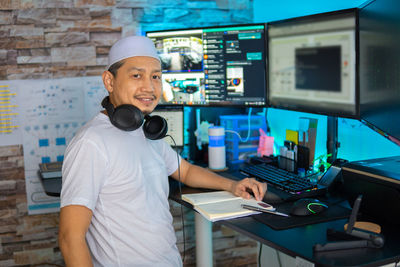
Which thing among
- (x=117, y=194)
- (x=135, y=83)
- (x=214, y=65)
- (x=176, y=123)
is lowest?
(x=117, y=194)

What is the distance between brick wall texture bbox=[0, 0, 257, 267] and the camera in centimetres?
236

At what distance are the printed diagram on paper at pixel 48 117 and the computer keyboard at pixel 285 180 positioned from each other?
102 centimetres

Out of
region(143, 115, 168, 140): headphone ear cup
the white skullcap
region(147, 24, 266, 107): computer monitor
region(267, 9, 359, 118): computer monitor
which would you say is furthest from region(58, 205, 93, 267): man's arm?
region(147, 24, 266, 107): computer monitor

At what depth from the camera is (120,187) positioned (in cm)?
144

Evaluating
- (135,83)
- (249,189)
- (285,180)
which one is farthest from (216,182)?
(135,83)

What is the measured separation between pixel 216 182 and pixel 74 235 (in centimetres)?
67

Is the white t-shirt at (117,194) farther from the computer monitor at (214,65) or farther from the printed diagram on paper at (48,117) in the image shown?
the printed diagram on paper at (48,117)

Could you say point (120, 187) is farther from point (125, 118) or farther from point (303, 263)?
point (303, 263)

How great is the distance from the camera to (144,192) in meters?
1.49

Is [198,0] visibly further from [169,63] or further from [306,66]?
[306,66]

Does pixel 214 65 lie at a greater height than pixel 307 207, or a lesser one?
greater

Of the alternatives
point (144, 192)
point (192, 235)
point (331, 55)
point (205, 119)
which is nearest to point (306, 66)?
point (331, 55)

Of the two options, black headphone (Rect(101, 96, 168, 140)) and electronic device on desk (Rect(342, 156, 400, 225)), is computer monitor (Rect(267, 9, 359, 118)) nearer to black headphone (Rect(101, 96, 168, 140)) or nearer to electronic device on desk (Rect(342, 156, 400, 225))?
electronic device on desk (Rect(342, 156, 400, 225))

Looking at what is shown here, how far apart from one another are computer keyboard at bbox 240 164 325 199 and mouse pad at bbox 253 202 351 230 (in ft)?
0.42
